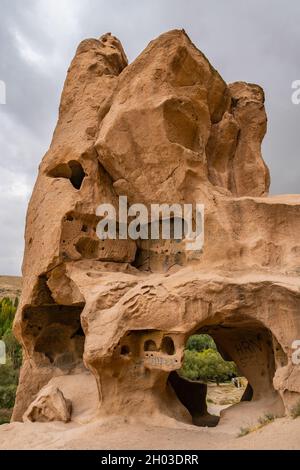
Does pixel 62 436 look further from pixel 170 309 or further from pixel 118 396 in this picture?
pixel 170 309

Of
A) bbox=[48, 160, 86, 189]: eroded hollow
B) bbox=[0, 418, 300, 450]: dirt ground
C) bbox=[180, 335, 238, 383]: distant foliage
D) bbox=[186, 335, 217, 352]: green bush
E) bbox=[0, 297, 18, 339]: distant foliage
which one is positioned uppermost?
bbox=[48, 160, 86, 189]: eroded hollow

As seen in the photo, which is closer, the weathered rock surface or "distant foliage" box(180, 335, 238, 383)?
the weathered rock surface

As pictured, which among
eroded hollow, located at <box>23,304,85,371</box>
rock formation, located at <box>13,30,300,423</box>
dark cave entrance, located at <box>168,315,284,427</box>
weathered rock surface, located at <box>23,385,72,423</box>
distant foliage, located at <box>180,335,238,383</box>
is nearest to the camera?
rock formation, located at <box>13,30,300,423</box>

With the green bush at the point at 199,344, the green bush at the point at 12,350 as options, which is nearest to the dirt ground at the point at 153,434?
the green bush at the point at 12,350

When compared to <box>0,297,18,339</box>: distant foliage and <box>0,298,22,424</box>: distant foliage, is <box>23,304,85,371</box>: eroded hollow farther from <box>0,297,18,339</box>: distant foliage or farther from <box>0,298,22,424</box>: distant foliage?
<box>0,297,18,339</box>: distant foliage

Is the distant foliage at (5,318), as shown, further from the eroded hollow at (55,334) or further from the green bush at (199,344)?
the eroded hollow at (55,334)

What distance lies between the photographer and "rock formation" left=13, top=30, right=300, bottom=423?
27.0 ft

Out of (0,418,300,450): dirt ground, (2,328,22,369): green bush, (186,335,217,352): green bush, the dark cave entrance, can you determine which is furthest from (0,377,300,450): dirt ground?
(186,335,217,352): green bush

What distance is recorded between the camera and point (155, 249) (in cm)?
1141

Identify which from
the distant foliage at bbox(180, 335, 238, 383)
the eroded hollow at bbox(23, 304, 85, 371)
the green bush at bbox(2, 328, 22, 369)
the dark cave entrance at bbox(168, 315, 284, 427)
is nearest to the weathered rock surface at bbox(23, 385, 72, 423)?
the eroded hollow at bbox(23, 304, 85, 371)

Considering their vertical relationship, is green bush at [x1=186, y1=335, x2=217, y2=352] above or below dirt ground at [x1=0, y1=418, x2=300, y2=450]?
Result: below

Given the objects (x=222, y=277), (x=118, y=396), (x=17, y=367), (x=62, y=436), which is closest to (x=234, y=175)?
(x=222, y=277)

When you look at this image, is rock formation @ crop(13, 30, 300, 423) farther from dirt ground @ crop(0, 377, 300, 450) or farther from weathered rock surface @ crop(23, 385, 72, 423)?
weathered rock surface @ crop(23, 385, 72, 423)

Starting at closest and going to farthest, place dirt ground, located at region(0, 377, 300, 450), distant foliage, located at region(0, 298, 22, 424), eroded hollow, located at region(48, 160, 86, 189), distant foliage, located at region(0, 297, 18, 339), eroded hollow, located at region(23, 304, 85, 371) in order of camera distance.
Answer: dirt ground, located at region(0, 377, 300, 450) → eroded hollow, located at region(23, 304, 85, 371) → eroded hollow, located at region(48, 160, 86, 189) → distant foliage, located at region(0, 298, 22, 424) → distant foliage, located at region(0, 297, 18, 339)
